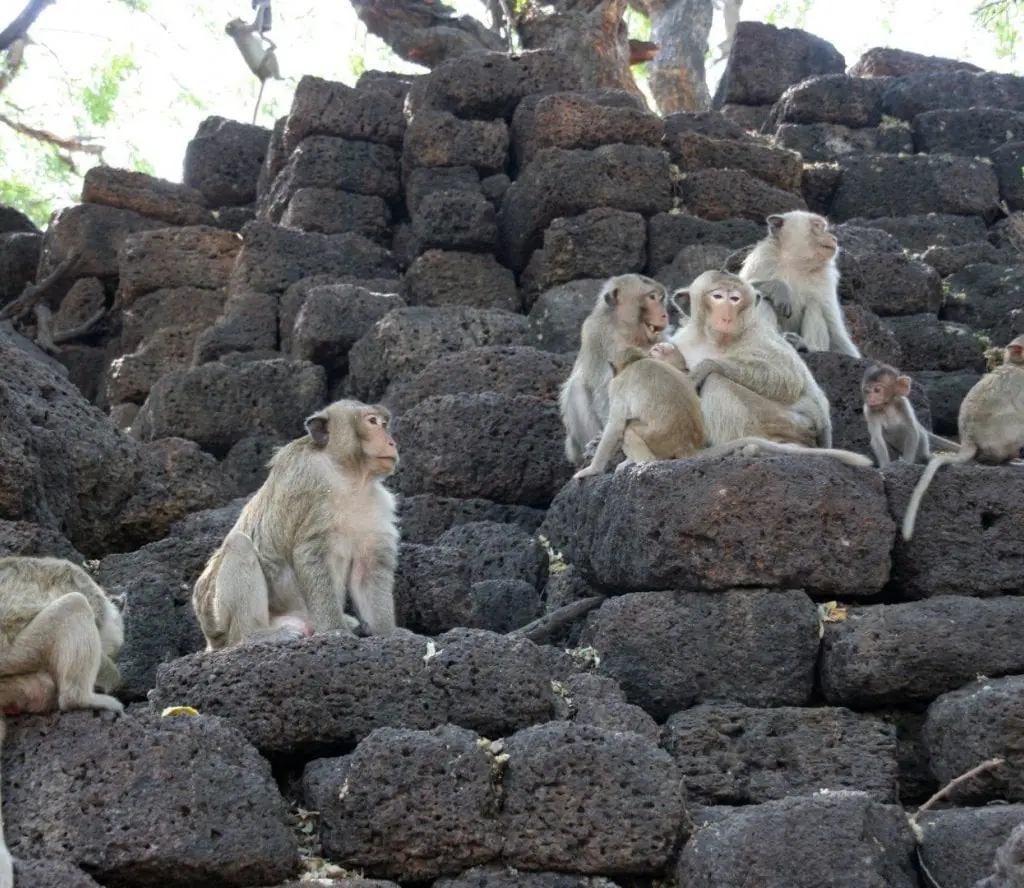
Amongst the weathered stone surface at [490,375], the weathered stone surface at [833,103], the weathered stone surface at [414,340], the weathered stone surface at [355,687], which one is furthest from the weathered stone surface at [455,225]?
the weathered stone surface at [355,687]

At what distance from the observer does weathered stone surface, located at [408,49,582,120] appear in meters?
18.1

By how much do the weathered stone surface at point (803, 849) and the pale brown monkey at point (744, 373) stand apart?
10.2 ft

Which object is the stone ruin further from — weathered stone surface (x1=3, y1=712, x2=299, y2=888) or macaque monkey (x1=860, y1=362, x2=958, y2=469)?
macaque monkey (x1=860, y1=362, x2=958, y2=469)

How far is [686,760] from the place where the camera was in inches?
380

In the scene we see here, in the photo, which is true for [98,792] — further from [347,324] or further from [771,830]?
→ [347,324]

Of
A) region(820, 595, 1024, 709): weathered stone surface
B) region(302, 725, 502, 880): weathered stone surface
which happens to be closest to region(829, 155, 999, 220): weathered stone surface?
region(820, 595, 1024, 709): weathered stone surface

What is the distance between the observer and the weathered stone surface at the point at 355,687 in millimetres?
8672

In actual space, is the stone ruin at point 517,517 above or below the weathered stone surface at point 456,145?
below

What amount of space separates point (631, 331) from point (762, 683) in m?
3.52

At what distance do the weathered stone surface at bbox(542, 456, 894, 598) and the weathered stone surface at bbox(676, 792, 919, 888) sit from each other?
2043mm

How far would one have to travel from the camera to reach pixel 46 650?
26.3 ft

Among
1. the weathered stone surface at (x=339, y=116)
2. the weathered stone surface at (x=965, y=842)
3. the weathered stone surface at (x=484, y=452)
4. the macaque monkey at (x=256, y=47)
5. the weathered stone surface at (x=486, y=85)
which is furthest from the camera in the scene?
the macaque monkey at (x=256, y=47)

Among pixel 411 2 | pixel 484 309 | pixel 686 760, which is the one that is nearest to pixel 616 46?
pixel 411 2

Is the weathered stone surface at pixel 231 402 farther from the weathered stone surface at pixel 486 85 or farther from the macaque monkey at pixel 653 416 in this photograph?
the macaque monkey at pixel 653 416
